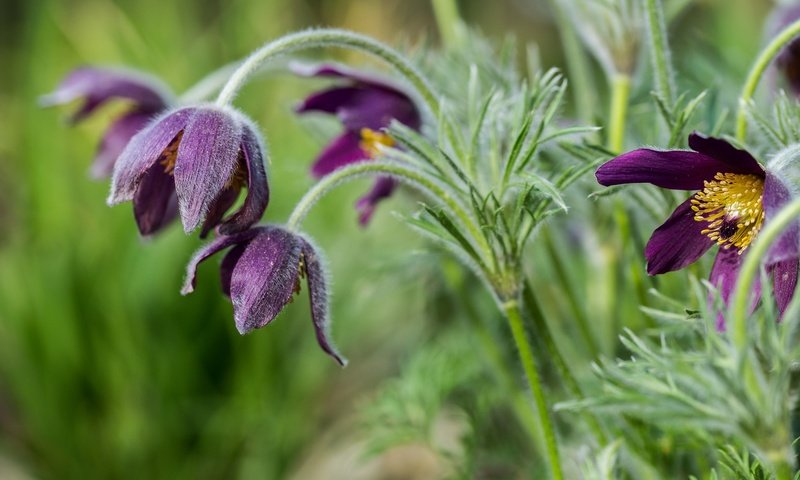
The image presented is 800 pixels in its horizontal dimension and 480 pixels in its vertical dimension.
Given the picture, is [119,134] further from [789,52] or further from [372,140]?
[789,52]

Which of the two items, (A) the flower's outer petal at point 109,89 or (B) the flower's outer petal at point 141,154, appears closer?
(B) the flower's outer petal at point 141,154

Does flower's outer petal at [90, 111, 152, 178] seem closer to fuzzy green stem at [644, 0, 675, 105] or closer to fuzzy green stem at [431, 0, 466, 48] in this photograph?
fuzzy green stem at [431, 0, 466, 48]

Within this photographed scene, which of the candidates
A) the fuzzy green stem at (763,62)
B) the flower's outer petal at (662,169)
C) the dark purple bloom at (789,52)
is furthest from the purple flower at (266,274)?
the dark purple bloom at (789,52)

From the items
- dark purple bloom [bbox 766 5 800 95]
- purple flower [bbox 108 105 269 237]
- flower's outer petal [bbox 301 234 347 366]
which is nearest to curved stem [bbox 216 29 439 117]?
purple flower [bbox 108 105 269 237]

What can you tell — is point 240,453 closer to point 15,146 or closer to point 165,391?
point 165,391

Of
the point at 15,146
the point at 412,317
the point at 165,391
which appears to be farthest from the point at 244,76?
the point at 15,146

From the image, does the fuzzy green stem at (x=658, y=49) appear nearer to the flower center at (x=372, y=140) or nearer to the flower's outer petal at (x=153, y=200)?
the flower center at (x=372, y=140)
